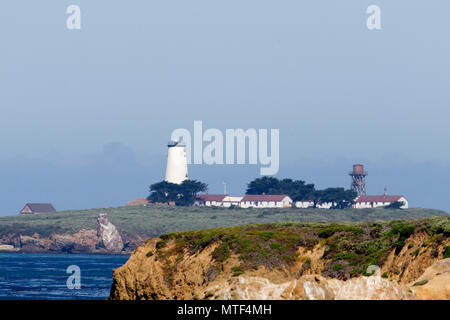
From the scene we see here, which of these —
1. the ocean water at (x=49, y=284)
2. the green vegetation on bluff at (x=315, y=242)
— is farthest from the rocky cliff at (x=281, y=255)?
the ocean water at (x=49, y=284)

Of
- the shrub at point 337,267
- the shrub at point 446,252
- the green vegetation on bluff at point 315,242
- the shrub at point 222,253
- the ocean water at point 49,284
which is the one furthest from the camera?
the ocean water at point 49,284

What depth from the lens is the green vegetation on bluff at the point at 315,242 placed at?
157ft

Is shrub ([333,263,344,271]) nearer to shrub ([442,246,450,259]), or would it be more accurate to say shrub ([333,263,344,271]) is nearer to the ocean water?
shrub ([442,246,450,259])

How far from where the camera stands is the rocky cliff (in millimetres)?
45000

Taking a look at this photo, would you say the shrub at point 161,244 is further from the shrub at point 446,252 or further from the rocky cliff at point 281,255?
the shrub at point 446,252

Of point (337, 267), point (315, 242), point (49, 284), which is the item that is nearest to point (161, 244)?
point (315, 242)

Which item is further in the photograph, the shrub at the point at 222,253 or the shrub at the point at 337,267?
the shrub at the point at 222,253

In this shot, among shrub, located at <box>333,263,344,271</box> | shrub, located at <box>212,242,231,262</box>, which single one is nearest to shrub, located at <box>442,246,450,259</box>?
shrub, located at <box>333,263,344,271</box>

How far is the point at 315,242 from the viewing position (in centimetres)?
5344

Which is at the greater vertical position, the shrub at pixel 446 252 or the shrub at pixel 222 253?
the shrub at pixel 446 252
